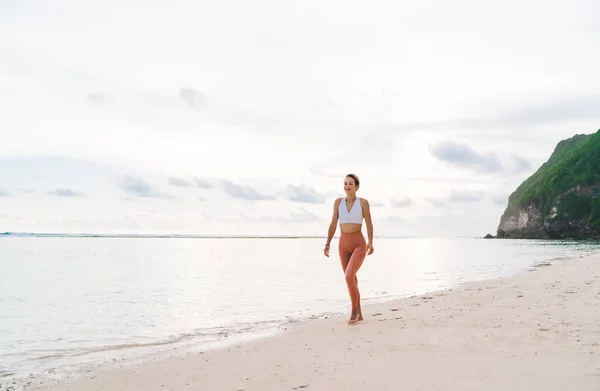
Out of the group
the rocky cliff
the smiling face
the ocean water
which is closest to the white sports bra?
the smiling face

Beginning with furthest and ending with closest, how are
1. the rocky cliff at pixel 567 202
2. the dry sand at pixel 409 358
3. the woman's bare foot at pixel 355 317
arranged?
the rocky cliff at pixel 567 202 < the woman's bare foot at pixel 355 317 < the dry sand at pixel 409 358

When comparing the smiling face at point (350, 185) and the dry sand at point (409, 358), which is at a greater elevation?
the smiling face at point (350, 185)

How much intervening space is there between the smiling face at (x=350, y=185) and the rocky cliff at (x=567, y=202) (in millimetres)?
149919

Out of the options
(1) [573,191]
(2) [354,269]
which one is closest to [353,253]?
(2) [354,269]

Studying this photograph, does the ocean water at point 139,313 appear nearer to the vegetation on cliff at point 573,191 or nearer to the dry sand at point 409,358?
the dry sand at point 409,358

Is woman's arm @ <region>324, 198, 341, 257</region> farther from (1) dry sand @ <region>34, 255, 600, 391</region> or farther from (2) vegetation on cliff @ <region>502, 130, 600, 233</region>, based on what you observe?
(2) vegetation on cliff @ <region>502, 130, 600, 233</region>

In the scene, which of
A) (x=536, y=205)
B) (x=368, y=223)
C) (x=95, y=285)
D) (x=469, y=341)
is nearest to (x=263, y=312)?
(x=368, y=223)

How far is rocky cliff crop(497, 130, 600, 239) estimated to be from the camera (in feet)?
462

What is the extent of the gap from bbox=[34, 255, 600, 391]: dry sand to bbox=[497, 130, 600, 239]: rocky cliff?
149027 mm

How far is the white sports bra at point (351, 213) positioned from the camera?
8.81m

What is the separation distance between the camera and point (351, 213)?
8844mm

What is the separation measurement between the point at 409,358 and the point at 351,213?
3.46 meters

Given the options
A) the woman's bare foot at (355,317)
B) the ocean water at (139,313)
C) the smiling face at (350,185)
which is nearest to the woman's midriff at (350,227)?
the smiling face at (350,185)

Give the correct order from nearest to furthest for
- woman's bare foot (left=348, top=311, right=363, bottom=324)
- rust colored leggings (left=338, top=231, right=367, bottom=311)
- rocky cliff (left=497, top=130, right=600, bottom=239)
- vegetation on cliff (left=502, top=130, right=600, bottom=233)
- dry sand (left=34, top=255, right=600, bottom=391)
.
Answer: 1. dry sand (left=34, top=255, right=600, bottom=391)
2. rust colored leggings (left=338, top=231, right=367, bottom=311)
3. woman's bare foot (left=348, top=311, right=363, bottom=324)
4. rocky cliff (left=497, top=130, right=600, bottom=239)
5. vegetation on cliff (left=502, top=130, right=600, bottom=233)
